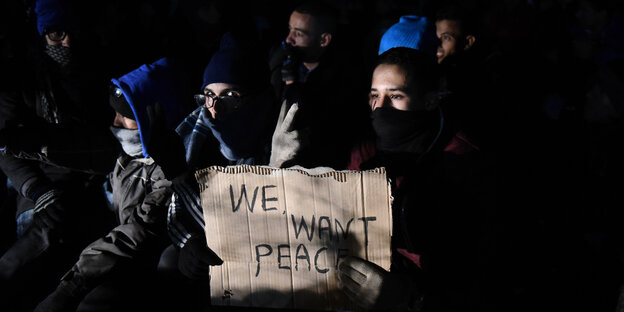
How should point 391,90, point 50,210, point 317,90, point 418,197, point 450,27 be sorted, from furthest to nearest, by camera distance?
point 450,27 → point 317,90 → point 50,210 → point 391,90 → point 418,197

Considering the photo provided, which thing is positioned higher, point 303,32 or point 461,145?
point 303,32

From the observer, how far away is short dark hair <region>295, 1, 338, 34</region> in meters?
3.55

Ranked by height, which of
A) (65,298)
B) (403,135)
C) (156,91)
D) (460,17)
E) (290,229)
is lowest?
(65,298)

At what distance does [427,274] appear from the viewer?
1.68 meters

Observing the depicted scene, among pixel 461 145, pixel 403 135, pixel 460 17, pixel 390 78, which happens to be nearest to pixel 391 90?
pixel 390 78

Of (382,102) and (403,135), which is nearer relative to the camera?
(403,135)

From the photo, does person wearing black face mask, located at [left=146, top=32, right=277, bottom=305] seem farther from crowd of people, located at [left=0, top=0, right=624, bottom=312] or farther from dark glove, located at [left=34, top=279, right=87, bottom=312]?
dark glove, located at [left=34, top=279, right=87, bottom=312]

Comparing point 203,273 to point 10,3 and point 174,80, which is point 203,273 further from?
point 10,3

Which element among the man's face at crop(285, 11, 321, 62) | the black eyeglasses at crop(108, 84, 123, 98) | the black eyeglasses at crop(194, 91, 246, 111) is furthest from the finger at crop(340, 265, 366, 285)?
the man's face at crop(285, 11, 321, 62)

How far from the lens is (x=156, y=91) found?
2.38 meters

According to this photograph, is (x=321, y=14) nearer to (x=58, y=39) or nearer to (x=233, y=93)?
(x=233, y=93)

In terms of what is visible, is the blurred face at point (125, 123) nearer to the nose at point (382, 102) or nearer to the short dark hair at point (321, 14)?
the nose at point (382, 102)

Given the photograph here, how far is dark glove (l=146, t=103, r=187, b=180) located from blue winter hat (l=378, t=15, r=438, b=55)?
6.20ft

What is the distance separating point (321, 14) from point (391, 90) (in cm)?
182
